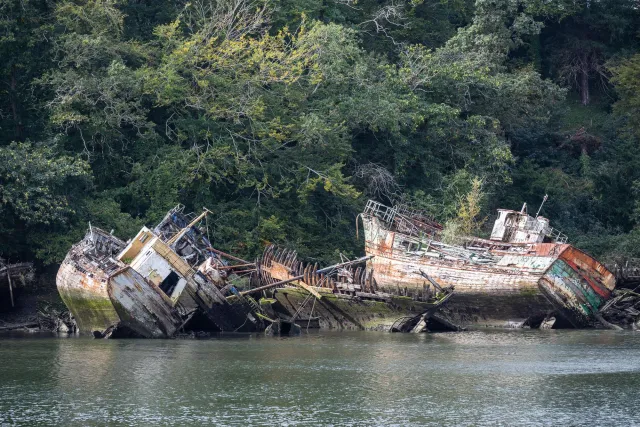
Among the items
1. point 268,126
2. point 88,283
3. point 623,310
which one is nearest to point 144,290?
point 88,283

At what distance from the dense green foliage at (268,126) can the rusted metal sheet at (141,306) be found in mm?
5730

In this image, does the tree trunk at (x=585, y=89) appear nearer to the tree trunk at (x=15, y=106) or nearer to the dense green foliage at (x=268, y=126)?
the dense green foliage at (x=268, y=126)

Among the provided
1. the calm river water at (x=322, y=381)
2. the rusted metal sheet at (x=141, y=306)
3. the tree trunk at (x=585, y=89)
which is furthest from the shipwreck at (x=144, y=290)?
the tree trunk at (x=585, y=89)

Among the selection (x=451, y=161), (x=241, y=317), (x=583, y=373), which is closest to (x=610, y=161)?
(x=451, y=161)

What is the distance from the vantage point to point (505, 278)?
4325 centimetres

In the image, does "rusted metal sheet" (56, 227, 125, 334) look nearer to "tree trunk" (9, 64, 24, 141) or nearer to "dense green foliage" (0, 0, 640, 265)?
"dense green foliage" (0, 0, 640, 265)

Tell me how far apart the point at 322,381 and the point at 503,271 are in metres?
14.4

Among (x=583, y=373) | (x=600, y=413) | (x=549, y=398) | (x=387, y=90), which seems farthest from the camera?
(x=387, y=90)

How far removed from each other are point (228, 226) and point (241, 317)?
723 centimetres

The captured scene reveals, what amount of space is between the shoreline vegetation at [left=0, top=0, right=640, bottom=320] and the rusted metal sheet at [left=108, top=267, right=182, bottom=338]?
18.0 ft

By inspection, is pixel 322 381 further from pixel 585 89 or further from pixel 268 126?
pixel 585 89

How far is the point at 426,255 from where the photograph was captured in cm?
4556

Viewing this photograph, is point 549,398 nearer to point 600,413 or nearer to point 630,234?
point 600,413

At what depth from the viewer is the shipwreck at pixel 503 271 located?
42594mm
